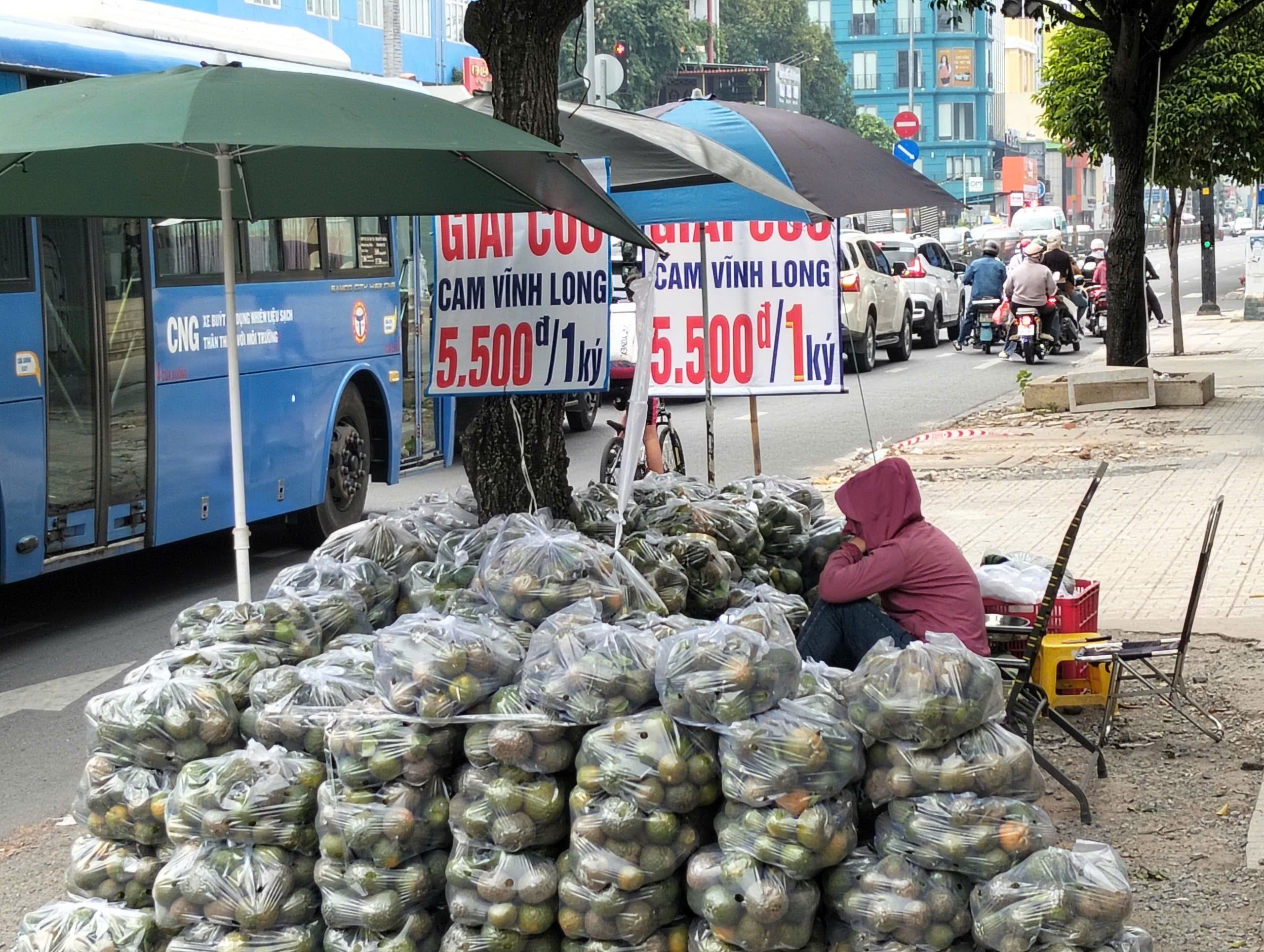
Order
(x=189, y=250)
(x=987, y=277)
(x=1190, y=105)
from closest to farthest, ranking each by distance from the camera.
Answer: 1. (x=189, y=250)
2. (x=1190, y=105)
3. (x=987, y=277)

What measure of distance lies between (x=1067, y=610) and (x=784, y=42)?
80.6 m

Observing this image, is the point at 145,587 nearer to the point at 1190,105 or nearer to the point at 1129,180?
the point at 1129,180

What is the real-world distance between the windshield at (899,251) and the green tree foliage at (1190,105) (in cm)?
861

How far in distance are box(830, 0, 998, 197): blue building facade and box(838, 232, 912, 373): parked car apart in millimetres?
80406

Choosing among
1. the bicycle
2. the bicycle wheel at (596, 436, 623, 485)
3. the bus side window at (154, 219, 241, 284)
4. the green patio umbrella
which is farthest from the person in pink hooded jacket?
the bicycle wheel at (596, 436, 623, 485)

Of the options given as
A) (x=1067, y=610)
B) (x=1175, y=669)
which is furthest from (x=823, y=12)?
(x=1175, y=669)

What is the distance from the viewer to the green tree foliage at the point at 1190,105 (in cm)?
1852

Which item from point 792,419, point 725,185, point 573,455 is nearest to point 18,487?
point 725,185

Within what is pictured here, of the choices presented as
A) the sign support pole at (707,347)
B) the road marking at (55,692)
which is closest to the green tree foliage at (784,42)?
the sign support pole at (707,347)

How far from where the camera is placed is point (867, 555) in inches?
205

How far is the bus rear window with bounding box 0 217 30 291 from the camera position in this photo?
782 centimetres

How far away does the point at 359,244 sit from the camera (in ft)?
36.2

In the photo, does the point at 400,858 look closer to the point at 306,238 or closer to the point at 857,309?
the point at 306,238

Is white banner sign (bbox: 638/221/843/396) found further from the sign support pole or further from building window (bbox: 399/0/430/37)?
building window (bbox: 399/0/430/37)
